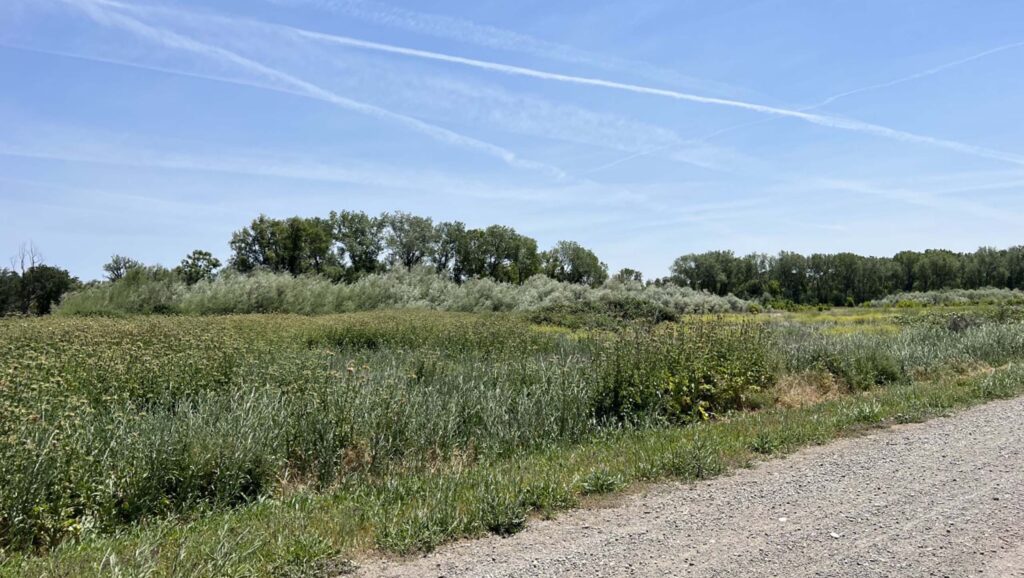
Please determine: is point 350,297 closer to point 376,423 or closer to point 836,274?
point 376,423

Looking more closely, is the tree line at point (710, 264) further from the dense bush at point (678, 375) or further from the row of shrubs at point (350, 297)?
the dense bush at point (678, 375)

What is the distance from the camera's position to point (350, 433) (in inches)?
267

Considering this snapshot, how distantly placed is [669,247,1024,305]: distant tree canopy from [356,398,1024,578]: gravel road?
2158 inches

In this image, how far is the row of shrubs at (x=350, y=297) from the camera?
28047 mm

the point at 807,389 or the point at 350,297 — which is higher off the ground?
the point at 350,297

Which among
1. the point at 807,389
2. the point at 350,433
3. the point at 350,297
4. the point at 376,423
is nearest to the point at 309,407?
the point at 350,433

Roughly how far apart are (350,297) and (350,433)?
28.9 m

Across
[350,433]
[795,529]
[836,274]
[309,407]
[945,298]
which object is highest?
[836,274]

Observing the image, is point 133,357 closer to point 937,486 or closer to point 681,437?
point 681,437

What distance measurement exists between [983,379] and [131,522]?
12.7 meters

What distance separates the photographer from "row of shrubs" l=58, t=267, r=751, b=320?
28.0 meters

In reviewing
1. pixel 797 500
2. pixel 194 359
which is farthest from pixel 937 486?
pixel 194 359

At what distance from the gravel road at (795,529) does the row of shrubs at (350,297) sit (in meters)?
16.2

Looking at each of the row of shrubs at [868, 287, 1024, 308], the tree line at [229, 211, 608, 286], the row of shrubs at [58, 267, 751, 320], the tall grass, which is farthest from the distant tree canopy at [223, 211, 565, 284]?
the tall grass
